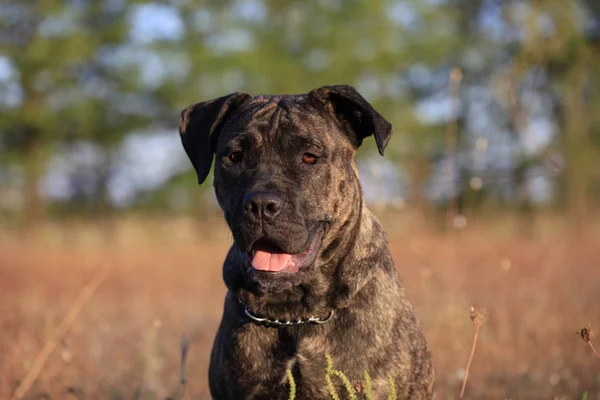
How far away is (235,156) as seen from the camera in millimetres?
3736

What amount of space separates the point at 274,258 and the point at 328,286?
336 mm

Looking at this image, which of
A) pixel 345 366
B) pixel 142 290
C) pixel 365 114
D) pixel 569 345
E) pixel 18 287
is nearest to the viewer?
pixel 345 366

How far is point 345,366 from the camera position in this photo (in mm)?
3250

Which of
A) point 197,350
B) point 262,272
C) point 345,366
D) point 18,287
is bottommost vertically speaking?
point 18,287

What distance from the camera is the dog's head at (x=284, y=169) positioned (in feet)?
10.9

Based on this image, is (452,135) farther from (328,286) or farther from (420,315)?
(328,286)

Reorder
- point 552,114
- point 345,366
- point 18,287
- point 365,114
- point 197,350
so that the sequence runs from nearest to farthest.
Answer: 1. point 345,366
2. point 365,114
3. point 197,350
4. point 18,287
5. point 552,114

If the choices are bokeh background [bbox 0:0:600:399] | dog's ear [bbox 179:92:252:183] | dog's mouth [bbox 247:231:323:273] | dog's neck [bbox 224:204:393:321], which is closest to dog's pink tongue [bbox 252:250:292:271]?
dog's mouth [bbox 247:231:323:273]

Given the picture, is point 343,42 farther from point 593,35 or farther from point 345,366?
point 345,366

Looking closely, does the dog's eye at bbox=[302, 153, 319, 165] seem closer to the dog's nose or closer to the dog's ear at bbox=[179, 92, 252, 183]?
the dog's nose

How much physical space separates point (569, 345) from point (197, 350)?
3.25 metres

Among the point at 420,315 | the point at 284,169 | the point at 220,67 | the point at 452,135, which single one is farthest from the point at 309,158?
the point at 220,67

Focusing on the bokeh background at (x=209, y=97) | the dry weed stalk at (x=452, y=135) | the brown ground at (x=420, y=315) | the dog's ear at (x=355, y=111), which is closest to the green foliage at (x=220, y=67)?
the bokeh background at (x=209, y=97)

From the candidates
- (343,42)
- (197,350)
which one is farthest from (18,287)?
(343,42)
